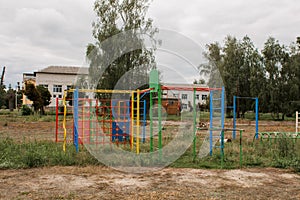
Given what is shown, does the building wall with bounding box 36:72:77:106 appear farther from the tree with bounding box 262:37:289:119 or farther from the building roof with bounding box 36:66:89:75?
the tree with bounding box 262:37:289:119

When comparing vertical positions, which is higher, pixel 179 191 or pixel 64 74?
pixel 64 74

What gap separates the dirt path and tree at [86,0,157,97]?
51.0 ft

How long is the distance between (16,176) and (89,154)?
79.6 inches

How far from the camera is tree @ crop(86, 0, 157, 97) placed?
21.6 metres

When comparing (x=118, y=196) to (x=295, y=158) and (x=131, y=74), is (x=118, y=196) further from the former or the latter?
(x=131, y=74)

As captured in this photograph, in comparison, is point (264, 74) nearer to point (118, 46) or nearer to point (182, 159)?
point (118, 46)

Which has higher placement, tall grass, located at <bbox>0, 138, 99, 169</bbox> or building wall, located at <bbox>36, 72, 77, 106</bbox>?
building wall, located at <bbox>36, 72, 77, 106</bbox>

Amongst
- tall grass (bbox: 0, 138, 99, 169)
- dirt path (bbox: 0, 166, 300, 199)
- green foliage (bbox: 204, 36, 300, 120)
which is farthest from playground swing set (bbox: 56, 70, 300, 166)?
green foliage (bbox: 204, 36, 300, 120)

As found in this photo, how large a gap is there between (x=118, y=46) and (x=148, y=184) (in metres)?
17.2

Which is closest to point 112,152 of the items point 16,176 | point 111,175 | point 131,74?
point 111,175

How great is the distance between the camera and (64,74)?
180 ft

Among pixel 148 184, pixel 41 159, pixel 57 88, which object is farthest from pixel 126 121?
pixel 57 88

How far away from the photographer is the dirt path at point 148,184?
4.69m

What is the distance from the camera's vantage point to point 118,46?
21.6 m
